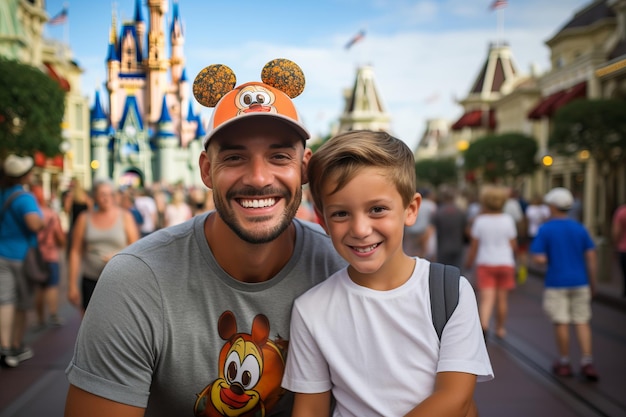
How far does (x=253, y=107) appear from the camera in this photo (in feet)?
6.11

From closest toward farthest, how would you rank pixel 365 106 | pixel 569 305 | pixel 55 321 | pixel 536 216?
pixel 569 305, pixel 55 321, pixel 536 216, pixel 365 106

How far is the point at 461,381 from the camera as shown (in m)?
1.77

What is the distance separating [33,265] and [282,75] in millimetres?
4548

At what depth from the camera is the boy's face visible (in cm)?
183

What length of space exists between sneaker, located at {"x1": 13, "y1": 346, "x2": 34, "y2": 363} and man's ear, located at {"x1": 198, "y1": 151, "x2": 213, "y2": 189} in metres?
4.52

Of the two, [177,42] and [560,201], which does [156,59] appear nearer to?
[177,42]

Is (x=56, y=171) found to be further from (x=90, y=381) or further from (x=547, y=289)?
(x=90, y=381)

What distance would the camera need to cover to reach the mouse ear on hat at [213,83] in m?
2.00

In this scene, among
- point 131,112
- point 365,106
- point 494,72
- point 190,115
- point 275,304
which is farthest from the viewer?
point 365,106

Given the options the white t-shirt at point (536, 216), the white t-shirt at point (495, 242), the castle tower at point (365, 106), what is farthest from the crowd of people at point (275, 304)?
the castle tower at point (365, 106)

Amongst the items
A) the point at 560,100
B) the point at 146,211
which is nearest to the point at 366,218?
the point at 146,211

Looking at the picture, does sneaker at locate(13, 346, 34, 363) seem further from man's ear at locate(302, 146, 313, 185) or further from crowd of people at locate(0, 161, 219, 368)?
man's ear at locate(302, 146, 313, 185)

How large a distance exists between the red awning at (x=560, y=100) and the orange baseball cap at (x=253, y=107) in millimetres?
23737

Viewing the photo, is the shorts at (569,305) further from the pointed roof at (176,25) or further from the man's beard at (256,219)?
the man's beard at (256,219)
